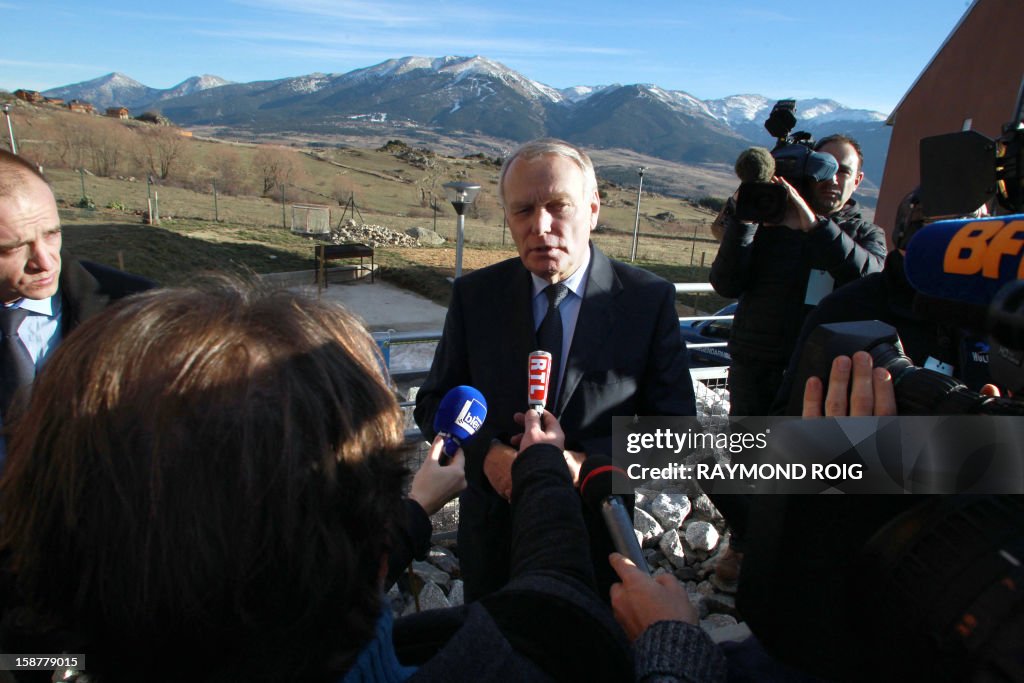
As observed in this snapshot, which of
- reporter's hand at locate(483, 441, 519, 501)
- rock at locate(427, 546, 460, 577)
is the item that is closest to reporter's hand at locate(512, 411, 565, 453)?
reporter's hand at locate(483, 441, 519, 501)

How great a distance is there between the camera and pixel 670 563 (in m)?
3.41

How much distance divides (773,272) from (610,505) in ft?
7.51

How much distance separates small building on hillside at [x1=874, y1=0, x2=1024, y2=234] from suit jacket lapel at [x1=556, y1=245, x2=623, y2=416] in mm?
19154

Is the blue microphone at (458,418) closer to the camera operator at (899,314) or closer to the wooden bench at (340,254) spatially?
the camera operator at (899,314)

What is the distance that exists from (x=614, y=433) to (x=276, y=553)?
1.44 metres

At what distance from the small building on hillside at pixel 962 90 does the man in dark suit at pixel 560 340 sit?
19092mm

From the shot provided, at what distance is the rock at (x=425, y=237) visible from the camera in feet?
87.0

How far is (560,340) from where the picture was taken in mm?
2121

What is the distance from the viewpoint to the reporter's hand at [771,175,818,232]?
2809 millimetres

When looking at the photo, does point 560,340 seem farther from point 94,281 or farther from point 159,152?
point 159,152

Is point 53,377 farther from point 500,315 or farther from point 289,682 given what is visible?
point 500,315

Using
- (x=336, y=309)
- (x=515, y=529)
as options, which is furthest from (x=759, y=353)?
(x=336, y=309)

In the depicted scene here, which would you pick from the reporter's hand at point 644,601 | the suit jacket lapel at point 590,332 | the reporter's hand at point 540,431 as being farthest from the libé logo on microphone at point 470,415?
the reporter's hand at point 644,601

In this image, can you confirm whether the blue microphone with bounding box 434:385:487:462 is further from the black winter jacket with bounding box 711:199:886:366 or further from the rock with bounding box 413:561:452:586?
the black winter jacket with bounding box 711:199:886:366
